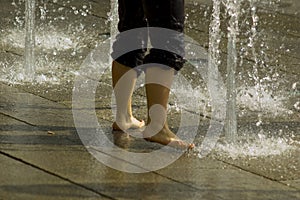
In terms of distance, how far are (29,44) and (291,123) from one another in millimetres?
2213

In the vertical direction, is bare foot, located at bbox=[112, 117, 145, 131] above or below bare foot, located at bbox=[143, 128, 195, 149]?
above

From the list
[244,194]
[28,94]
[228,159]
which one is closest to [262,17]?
[28,94]

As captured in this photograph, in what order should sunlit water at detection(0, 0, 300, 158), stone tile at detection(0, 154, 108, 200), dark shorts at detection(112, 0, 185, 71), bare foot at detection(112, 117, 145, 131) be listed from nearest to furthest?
stone tile at detection(0, 154, 108, 200)
dark shorts at detection(112, 0, 185, 71)
sunlit water at detection(0, 0, 300, 158)
bare foot at detection(112, 117, 145, 131)

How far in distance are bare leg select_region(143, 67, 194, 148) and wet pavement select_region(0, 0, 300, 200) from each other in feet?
0.24

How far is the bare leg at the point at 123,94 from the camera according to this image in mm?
6387

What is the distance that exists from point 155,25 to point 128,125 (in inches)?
29.0

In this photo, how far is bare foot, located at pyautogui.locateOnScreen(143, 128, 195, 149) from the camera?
20.4 feet

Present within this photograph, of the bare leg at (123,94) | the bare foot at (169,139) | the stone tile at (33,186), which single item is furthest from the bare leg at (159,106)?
the stone tile at (33,186)

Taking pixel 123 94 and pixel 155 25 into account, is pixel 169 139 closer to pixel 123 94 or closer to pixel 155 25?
pixel 123 94

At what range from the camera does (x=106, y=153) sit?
607 cm

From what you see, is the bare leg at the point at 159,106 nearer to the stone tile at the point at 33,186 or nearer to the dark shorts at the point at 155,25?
the dark shorts at the point at 155,25

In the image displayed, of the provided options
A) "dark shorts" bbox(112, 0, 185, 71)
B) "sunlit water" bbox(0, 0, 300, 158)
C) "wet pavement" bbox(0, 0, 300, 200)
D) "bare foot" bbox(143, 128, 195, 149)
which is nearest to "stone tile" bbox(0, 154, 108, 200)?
"wet pavement" bbox(0, 0, 300, 200)

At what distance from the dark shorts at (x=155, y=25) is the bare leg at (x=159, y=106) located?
7 centimetres

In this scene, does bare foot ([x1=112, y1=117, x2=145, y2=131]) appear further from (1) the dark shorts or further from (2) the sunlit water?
(2) the sunlit water
